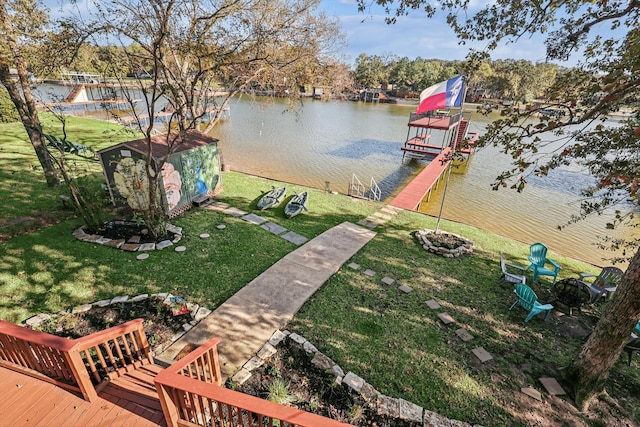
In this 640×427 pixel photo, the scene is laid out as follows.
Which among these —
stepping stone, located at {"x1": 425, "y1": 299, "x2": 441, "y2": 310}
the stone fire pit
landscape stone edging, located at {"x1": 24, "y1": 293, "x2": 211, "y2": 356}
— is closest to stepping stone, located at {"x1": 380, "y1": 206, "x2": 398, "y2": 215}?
the stone fire pit

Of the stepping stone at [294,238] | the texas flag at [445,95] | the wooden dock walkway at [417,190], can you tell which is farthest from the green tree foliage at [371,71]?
the stepping stone at [294,238]

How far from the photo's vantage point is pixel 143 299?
6512 mm

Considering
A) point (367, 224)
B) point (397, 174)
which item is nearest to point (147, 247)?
point (367, 224)

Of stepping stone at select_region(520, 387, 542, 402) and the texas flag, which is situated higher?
the texas flag

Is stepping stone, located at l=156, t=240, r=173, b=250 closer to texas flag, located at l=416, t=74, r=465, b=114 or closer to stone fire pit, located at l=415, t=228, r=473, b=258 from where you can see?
stone fire pit, located at l=415, t=228, r=473, b=258

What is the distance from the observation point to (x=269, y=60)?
41.1ft

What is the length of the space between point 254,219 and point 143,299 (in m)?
5.23

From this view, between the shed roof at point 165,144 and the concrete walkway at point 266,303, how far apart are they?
4.67m

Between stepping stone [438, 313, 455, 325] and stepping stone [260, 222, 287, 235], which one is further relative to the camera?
stepping stone [260, 222, 287, 235]

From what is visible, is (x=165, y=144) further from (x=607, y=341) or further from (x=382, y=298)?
(x=607, y=341)

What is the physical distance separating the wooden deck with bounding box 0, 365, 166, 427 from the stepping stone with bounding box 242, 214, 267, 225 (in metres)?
7.37

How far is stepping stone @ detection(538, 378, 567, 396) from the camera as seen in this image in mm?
5199

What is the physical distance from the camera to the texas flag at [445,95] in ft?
35.6

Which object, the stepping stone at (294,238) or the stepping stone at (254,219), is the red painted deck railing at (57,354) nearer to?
the stepping stone at (294,238)
